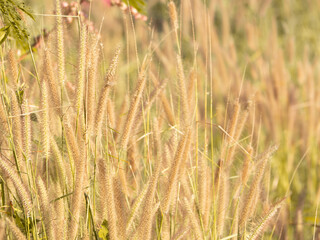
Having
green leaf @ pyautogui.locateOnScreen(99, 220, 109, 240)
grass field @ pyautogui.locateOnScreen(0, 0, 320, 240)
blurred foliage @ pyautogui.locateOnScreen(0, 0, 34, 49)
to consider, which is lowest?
green leaf @ pyautogui.locateOnScreen(99, 220, 109, 240)

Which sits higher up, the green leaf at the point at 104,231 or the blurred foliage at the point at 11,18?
the blurred foliage at the point at 11,18

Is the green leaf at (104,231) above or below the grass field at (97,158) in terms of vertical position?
below

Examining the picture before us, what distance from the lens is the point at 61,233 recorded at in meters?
1.06

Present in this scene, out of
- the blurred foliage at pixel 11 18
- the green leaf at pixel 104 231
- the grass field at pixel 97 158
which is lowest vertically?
the green leaf at pixel 104 231

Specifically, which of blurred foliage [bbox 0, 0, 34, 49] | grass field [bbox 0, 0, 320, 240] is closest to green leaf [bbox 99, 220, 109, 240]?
grass field [bbox 0, 0, 320, 240]

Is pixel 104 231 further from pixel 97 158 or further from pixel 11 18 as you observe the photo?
pixel 11 18

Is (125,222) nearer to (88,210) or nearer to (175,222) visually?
(88,210)

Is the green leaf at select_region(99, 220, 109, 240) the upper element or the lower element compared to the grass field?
lower

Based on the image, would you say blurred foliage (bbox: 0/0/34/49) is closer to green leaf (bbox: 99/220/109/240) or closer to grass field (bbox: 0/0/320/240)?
grass field (bbox: 0/0/320/240)

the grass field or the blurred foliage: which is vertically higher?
the blurred foliage

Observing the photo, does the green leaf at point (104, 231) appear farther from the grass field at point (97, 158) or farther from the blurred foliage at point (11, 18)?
the blurred foliage at point (11, 18)

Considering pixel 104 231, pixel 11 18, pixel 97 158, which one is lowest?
pixel 104 231

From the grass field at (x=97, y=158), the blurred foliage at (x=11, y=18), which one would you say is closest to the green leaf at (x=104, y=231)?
the grass field at (x=97, y=158)

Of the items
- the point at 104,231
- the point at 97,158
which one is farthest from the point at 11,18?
the point at 104,231
